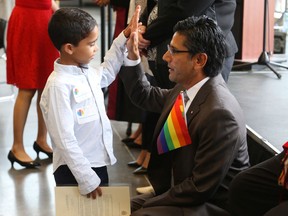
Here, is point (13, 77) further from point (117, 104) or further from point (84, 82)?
point (84, 82)

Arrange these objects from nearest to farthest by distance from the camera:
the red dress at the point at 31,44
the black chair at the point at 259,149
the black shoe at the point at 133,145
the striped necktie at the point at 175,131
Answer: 1. the striped necktie at the point at 175,131
2. the black chair at the point at 259,149
3. the red dress at the point at 31,44
4. the black shoe at the point at 133,145

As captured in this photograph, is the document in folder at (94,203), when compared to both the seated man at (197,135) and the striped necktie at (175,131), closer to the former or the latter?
the seated man at (197,135)

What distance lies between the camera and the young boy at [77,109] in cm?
230

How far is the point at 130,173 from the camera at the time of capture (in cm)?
367

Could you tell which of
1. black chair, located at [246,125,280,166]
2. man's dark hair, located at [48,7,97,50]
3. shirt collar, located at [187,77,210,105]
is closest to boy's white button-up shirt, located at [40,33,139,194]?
man's dark hair, located at [48,7,97,50]

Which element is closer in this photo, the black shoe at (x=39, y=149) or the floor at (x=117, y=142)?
the floor at (x=117, y=142)

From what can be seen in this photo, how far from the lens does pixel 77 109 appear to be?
7.79 feet

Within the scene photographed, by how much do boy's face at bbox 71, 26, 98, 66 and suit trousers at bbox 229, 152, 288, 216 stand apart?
733 mm

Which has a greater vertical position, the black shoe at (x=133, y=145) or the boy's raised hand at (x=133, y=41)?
the boy's raised hand at (x=133, y=41)

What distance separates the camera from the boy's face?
240 centimetres

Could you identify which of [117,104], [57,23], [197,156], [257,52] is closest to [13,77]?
[117,104]

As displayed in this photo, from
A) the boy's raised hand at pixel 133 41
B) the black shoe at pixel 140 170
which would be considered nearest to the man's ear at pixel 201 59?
the boy's raised hand at pixel 133 41

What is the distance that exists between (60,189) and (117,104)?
67.1 inches

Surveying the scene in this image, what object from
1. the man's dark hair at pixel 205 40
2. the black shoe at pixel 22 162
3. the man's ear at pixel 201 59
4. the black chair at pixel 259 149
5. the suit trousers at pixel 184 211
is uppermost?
the man's dark hair at pixel 205 40
